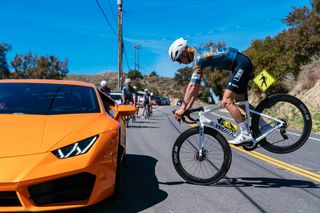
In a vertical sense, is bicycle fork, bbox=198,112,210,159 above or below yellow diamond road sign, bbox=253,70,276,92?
below

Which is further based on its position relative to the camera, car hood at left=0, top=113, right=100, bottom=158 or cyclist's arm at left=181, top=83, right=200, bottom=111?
cyclist's arm at left=181, top=83, right=200, bottom=111

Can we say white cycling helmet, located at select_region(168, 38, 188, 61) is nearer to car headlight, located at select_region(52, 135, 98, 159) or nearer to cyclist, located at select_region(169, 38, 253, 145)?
cyclist, located at select_region(169, 38, 253, 145)

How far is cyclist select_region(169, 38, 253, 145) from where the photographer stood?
507cm

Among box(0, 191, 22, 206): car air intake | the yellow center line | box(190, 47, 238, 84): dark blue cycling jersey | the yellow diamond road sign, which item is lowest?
the yellow center line

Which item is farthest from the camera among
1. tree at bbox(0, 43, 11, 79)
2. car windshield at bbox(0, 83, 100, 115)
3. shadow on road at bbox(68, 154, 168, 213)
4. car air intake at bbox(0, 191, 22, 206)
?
tree at bbox(0, 43, 11, 79)

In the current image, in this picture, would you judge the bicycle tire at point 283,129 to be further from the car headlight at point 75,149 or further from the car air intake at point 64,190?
the car air intake at point 64,190

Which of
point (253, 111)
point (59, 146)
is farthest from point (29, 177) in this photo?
point (253, 111)

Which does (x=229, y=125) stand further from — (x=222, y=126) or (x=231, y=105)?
(x=231, y=105)

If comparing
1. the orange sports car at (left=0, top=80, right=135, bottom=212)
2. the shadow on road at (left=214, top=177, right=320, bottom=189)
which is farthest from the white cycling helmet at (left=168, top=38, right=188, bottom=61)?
the shadow on road at (left=214, top=177, right=320, bottom=189)

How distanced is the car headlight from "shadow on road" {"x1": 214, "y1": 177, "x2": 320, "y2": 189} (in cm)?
220

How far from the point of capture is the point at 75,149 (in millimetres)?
3559

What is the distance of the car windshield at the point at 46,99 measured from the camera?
178 inches

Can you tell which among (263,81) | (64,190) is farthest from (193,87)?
(64,190)

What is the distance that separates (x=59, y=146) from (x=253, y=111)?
2958 mm
